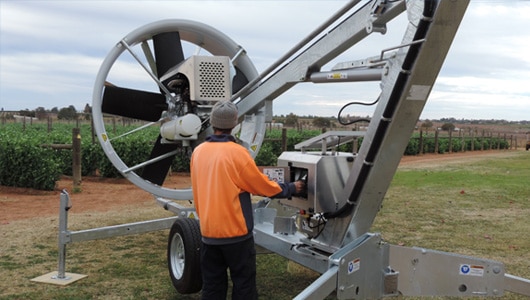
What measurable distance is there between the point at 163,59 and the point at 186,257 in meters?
2.74

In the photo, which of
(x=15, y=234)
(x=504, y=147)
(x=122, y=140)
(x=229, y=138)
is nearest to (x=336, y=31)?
(x=229, y=138)

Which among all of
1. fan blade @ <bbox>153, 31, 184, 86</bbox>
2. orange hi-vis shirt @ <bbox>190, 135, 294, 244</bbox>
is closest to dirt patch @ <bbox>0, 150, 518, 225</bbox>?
fan blade @ <bbox>153, 31, 184, 86</bbox>

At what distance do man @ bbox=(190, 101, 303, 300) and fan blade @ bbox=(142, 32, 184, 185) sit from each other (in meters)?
2.80

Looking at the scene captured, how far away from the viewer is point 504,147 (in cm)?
4606

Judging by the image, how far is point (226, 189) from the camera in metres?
3.64

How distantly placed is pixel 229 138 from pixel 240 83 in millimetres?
3083

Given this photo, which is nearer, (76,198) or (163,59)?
(163,59)

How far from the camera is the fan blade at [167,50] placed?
256 inches

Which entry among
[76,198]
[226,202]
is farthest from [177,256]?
[76,198]

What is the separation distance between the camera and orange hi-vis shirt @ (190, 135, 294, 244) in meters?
3.65

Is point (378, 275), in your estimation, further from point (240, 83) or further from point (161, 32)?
point (161, 32)

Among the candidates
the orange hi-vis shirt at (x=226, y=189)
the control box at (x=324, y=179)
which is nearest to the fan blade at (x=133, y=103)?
the control box at (x=324, y=179)

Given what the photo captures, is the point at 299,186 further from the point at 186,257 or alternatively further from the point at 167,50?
the point at 167,50

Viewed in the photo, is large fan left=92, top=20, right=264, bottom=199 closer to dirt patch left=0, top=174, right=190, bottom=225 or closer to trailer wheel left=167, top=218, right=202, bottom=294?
trailer wheel left=167, top=218, right=202, bottom=294
